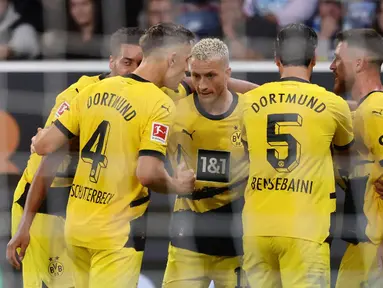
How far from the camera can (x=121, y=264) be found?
12.7 ft

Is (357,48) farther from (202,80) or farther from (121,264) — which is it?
(121,264)

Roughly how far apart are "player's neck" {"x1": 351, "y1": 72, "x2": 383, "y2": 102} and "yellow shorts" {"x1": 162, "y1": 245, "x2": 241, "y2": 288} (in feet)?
2.92

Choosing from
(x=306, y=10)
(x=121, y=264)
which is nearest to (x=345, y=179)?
(x=121, y=264)

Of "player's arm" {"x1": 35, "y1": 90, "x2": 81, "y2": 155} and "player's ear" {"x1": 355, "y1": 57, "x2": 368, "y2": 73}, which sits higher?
"player's ear" {"x1": 355, "y1": 57, "x2": 368, "y2": 73}

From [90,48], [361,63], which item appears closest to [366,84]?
[361,63]

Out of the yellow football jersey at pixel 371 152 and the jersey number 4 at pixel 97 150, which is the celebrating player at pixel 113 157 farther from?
the yellow football jersey at pixel 371 152

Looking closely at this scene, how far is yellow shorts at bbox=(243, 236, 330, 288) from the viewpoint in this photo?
3.88m

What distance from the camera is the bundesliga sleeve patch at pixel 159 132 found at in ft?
12.5

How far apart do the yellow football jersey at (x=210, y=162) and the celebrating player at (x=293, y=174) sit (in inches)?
11.2

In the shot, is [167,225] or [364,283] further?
[167,225]

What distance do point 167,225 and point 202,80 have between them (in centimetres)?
135

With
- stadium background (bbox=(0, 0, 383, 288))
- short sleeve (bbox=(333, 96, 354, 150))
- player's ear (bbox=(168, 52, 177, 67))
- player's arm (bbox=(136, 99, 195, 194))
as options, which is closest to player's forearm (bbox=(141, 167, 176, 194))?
player's arm (bbox=(136, 99, 195, 194))

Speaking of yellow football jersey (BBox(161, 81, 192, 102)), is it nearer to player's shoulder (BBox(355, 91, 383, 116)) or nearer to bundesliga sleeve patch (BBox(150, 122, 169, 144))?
bundesliga sleeve patch (BBox(150, 122, 169, 144))

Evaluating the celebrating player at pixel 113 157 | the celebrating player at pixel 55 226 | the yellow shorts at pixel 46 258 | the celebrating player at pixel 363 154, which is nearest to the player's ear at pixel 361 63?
the celebrating player at pixel 363 154
